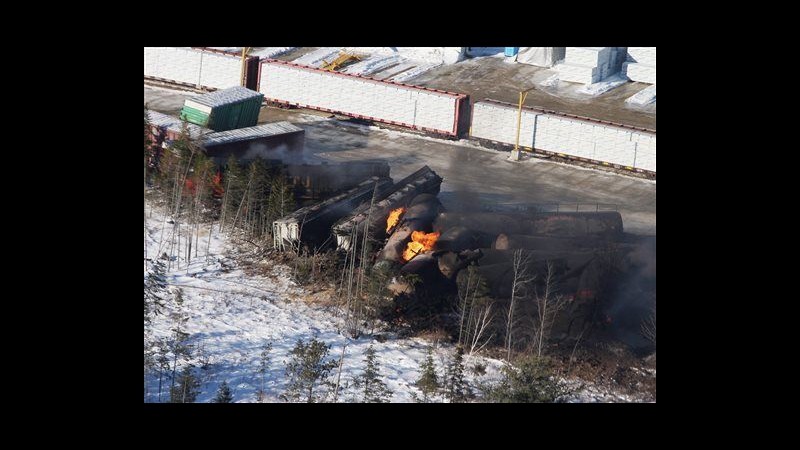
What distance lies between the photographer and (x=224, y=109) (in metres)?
40.6

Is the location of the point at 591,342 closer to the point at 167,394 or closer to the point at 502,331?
the point at 502,331

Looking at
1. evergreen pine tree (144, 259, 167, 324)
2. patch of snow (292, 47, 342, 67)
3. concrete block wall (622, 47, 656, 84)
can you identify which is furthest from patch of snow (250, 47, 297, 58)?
evergreen pine tree (144, 259, 167, 324)

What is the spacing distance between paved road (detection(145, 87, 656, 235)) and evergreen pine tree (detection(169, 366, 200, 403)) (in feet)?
45.6

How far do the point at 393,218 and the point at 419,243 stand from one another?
1971mm

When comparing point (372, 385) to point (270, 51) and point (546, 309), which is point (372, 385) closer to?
point (546, 309)

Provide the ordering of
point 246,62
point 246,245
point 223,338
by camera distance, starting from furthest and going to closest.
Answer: point 246,62 → point 246,245 → point 223,338

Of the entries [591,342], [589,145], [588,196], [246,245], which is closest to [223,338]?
[246,245]

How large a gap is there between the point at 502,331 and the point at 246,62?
2295cm

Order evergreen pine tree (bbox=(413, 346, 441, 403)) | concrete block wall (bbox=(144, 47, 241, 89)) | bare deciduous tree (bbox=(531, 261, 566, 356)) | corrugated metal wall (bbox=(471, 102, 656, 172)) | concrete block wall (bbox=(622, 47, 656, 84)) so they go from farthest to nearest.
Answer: concrete block wall (bbox=(622, 47, 656, 84)) → concrete block wall (bbox=(144, 47, 241, 89)) → corrugated metal wall (bbox=(471, 102, 656, 172)) → bare deciduous tree (bbox=(531, 261, 566, 356)) → evergreen pine tree (bbox=(413, 346, 441, 403))

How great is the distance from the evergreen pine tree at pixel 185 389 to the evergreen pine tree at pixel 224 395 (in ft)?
1.69

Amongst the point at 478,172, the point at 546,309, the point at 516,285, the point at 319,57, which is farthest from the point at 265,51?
the point at 546,309

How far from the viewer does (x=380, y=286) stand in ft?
96.1

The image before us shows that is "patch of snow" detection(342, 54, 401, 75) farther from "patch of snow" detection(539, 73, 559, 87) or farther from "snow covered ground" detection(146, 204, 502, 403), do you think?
"snow covered ground" detection(146, 204, 502, 403)

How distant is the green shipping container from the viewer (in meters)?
40.1
